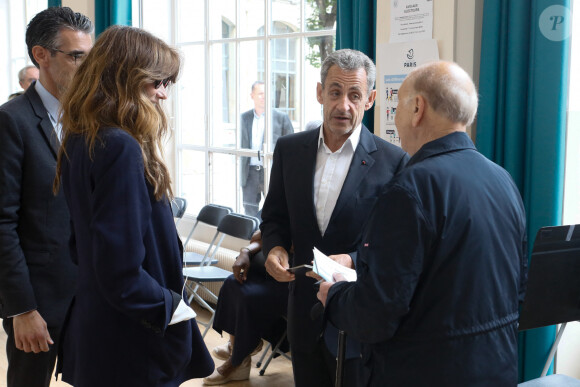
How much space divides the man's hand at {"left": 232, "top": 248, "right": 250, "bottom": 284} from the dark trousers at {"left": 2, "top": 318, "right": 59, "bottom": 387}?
1.58 meters

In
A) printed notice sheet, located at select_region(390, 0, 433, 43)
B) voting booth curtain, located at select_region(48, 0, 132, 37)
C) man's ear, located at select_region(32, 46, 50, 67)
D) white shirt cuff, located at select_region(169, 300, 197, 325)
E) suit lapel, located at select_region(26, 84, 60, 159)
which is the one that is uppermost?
voting booth curtain, located at select_region(48, 0, 132, 37)

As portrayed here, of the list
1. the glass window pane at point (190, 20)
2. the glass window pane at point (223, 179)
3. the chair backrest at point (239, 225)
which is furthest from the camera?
the glass window pane at point (190, 20)

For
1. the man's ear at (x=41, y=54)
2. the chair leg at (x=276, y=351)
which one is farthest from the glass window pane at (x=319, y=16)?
the man's ear at (x=41, y=54)

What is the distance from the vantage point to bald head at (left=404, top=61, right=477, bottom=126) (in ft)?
4.99

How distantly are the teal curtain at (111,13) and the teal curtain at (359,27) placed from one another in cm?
271

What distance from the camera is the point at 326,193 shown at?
224cm

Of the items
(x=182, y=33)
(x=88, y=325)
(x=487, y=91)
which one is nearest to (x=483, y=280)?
(x=88, y=325)

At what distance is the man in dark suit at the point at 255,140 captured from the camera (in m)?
5.22

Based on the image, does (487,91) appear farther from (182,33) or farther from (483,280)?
(182,33)

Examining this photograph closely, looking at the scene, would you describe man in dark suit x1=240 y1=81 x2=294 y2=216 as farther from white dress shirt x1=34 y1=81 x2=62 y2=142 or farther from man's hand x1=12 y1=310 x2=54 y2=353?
man's hand x1=12 y1=310 x2=54 y2=353

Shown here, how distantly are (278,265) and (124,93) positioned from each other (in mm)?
988

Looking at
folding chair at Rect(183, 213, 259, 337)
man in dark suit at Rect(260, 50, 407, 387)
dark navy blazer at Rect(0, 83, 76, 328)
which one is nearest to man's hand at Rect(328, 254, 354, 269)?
man in dark suit at Rect(260, 50, 407, 387)

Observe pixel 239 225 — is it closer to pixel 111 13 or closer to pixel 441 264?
pixel 111 13

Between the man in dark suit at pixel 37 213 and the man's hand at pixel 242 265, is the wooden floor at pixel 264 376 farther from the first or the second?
the man in dark suit at pixel 37 213
